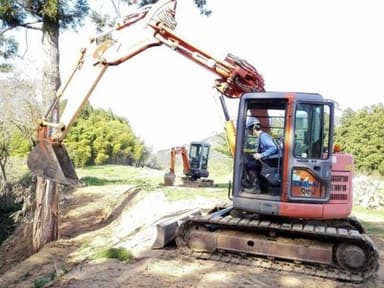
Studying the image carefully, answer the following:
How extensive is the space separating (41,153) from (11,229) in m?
6.97

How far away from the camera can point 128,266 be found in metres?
6.01

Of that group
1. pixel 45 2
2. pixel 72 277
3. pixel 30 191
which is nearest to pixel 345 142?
pixel 30 191

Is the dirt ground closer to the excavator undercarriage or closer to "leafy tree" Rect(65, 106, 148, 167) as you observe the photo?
the excavator undercarriage

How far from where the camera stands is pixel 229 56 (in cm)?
684

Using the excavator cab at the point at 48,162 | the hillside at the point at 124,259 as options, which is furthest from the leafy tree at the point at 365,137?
the excavator cab at the point at 48,162

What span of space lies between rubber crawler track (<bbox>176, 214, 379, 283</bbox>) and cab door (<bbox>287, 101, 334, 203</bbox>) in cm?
47

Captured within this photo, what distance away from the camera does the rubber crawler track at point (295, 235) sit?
18.4ft

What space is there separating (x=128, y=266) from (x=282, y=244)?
2210 mm

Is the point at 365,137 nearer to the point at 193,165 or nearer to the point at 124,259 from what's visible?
the point at 193,165

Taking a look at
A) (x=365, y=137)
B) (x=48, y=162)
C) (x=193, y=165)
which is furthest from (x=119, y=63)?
(x=365, y=137)

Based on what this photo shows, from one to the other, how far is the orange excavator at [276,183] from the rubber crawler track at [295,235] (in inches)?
0.5

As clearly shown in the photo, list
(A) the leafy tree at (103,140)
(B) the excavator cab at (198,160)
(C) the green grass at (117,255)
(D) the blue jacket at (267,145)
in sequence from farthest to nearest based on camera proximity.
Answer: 1. (A) the leafy tree at (103,140)
2. (B) the excavator cab at (198,160)
3. (C) the green grass at (117,255)
4. (D) the blue jacket at (267,145)

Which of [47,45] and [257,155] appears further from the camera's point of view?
[47,45]

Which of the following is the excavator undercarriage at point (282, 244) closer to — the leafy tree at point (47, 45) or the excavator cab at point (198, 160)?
the leafy tree at point (47, 45)
